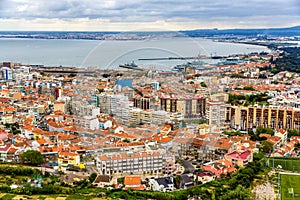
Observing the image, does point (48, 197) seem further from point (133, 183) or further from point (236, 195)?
point (236, 195)

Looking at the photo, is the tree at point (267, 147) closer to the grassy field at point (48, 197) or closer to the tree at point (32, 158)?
the grassy field at point (48, 197)

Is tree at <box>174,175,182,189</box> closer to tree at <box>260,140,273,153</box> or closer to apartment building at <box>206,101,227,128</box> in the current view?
tree at <box>260,140,273,153</box>

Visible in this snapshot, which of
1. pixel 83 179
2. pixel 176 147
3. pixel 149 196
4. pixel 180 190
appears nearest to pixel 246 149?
pixel 176 147

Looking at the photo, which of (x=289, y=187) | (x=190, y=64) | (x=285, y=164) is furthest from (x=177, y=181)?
(x=190, y=64)

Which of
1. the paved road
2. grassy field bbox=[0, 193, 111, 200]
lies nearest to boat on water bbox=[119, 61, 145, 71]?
the paved road

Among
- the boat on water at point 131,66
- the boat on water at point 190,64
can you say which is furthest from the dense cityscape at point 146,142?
the boat on water at point 131,66
